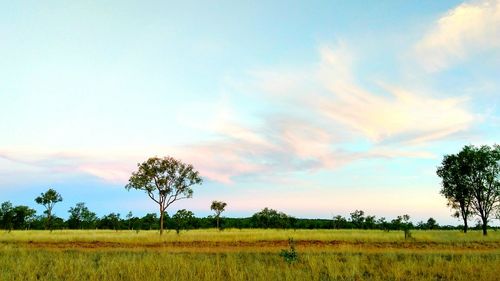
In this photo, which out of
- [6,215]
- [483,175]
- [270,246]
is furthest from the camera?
[6,215]

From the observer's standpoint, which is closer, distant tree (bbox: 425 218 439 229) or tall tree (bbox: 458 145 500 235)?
tall tree (bbox: 458 145 500 235)

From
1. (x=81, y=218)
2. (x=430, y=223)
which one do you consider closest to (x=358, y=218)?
(x=430, y=223)

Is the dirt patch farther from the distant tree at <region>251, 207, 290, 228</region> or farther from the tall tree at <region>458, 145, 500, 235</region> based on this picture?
the distant tree at <region>251, 207, 290, 228</region>

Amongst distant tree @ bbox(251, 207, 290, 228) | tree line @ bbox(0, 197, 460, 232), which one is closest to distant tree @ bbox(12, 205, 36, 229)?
tree line @ bbox(0, 197, 460, 232)

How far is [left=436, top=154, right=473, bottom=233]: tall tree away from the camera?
61.8 metres

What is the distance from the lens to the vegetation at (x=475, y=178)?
196 ft

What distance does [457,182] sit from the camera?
62.8m

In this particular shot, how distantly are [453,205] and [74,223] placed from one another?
104506 millimetres

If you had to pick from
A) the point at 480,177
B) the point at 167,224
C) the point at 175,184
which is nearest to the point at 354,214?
the point at 167,224

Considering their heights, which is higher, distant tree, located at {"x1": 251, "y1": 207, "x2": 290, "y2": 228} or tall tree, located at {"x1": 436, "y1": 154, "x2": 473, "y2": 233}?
tall tree, located at {"x1": 436, "y1": 154, "x2": 473, "y2": 233}

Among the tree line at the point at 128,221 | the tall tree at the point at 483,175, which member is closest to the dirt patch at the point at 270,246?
the tall tree at the point at 483,175

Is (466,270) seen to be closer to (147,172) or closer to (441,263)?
(441,263)

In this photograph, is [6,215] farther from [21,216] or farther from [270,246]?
[270,246]

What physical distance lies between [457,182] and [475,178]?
2617 mm
